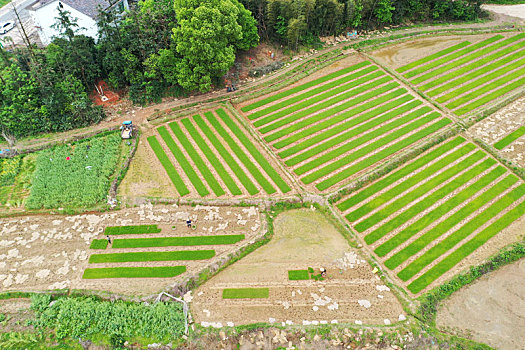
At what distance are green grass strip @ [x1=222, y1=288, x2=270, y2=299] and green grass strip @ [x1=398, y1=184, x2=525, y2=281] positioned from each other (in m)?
16.5

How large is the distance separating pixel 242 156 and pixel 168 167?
11.4 metres

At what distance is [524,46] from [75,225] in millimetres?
92855

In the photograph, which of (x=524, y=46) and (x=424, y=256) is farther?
(x=524, y=46)

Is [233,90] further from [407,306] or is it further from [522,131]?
[522,131]

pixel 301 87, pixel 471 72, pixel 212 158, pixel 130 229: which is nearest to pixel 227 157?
pixel 212 158

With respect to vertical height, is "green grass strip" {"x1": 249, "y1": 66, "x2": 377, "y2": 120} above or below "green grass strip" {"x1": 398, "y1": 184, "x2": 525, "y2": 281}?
above

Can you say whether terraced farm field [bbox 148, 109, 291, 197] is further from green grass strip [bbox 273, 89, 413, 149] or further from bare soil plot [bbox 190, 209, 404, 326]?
bare soil plot [bbox 190, 209, 404, 326]

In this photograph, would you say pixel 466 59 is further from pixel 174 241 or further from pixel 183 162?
pixel 174 241

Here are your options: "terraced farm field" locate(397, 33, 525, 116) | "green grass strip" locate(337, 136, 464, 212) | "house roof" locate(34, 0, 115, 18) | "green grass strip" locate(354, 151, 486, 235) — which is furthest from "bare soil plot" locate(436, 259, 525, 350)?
"house roof" locate(34, 0, 115, 18)

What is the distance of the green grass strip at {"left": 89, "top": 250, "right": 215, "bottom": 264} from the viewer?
4475 centimetres

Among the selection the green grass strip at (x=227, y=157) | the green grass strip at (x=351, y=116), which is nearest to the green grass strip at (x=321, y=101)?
the green grass strip at (x=351, y=116)

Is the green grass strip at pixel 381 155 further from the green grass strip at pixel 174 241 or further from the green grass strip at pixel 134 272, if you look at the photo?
the green grass strip at pixel 134 272

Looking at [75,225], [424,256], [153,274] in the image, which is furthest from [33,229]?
[424,256]

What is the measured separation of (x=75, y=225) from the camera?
1898 inches
